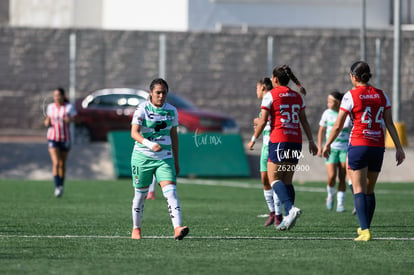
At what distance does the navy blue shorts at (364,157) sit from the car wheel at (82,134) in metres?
18.6

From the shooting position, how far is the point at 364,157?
11.4 meters

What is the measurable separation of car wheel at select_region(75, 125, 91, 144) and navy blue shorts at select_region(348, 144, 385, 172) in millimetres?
18594

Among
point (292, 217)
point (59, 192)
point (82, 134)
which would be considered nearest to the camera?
point (292, 217)

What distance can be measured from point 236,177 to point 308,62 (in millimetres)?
10883

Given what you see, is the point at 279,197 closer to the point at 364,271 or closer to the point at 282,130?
the point at 282,130

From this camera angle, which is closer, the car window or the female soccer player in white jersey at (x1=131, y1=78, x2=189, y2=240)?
the female soccer player in white jersey at (x1=131, y1=78, x2=189, y2=240)

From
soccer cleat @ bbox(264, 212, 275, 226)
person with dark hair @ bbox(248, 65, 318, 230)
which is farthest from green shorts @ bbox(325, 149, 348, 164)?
person with dark hair @ bbox(248, 65, 318, 230)

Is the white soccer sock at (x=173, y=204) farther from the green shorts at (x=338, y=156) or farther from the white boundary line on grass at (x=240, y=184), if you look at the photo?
the white boundary line on grass at (x=240, y=184)

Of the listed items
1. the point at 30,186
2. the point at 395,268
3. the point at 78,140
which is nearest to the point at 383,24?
the point at 78,140

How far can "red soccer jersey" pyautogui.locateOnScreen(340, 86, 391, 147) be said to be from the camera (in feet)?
37.4

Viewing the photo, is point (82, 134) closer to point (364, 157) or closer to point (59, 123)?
point (59, 123)

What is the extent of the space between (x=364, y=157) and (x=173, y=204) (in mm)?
2148

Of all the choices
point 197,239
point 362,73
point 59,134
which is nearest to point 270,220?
point 197,239

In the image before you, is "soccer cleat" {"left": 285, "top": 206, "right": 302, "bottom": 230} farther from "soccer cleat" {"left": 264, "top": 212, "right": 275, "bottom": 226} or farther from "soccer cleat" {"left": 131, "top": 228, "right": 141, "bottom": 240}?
"soccer cleat" {"left": 131, "top": 228, "right": 141, "bottom": 240}
